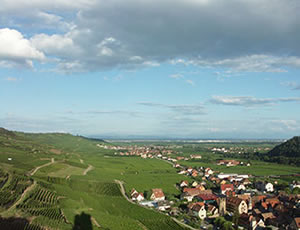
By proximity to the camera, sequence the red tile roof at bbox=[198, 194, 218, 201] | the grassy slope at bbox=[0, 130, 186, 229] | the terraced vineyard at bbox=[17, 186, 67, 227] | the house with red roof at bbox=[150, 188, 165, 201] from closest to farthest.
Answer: the terraced vineyard at bbox=[17, 186, 67, 227], the grassy slope at bbox=[0, 130, 186, 229], the red tile roof at bbox=[198, 194, 218, 201], the house with red roof at bbox=[150, 188, 165, 201]

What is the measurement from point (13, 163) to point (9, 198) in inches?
992

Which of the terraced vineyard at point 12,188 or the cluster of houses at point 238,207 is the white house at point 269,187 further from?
the terraced vineyard at point 12,188

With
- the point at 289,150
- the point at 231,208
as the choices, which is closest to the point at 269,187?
the point at 231,208

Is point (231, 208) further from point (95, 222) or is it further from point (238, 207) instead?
point (95, 222)

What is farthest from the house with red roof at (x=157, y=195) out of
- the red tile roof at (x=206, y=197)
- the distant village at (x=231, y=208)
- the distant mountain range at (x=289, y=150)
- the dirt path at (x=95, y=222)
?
the distant mountain range at (x=289, y=150)

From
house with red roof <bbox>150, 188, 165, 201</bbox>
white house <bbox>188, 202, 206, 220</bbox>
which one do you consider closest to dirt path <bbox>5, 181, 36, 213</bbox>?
house with red roof <bbox>150, 188, 165, 201</bbox>

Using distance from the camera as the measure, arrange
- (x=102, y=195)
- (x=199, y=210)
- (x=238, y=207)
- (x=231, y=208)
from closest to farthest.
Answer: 1. (x=199, y=210)
2. (x=238, y=207)
3. (x=231, y=208)
4. (x=102, y=195)

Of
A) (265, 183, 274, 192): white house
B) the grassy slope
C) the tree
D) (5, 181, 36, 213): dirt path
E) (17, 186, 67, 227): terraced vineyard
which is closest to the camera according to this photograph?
(17, 186, 67, 227): terraced vineyard

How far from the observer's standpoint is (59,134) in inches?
6831

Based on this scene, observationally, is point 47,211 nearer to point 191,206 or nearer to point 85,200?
point 85,200

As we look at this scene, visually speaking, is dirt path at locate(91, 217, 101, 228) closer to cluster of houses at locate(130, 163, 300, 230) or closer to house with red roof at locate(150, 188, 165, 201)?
cluster of houses at locate(130, 163, 300, 230)

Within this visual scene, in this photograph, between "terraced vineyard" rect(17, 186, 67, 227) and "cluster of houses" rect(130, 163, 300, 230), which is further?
"cluster of houses" rect(130, 163, 300, 230)

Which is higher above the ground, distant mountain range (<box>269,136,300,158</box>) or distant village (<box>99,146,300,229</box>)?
distant mountain range (<box>269,136,300,158</box>)

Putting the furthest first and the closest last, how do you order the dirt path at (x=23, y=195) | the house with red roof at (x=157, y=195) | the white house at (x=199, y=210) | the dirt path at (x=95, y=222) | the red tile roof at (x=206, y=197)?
the house with red roof at (x=157, y=195) → the red tile roof at (x=206, y=197) → the white house at (x=199, y=210) → the dirt path at (x=23, y=195) → the dirt path at (x=95, y=222)
